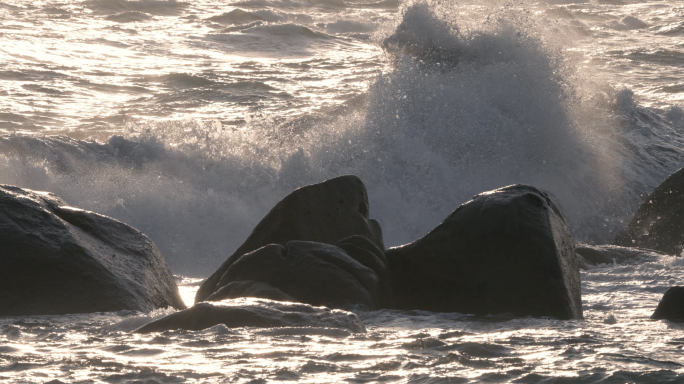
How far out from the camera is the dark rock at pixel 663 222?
331 inches

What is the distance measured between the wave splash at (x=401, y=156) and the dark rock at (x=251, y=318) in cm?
484

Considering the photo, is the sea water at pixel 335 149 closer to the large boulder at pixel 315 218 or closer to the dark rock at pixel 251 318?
the dark rock at pixel 251 318

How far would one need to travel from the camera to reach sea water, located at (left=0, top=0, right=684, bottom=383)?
11.5 ft

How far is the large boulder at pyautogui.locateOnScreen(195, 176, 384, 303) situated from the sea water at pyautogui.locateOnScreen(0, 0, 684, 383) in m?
0.93

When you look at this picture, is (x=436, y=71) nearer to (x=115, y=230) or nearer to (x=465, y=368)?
(x=115, y=230)

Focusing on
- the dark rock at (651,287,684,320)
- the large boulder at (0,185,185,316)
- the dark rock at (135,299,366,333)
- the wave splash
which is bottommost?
the dark rock at (651,287,684,320)

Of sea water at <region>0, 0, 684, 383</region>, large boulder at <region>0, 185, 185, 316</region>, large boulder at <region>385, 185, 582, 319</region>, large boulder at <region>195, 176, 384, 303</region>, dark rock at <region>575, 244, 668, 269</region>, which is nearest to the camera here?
sea water at <region>0, 0, 684, 383</region>

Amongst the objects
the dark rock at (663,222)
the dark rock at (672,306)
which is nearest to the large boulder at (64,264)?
the dark rock at (672,306)

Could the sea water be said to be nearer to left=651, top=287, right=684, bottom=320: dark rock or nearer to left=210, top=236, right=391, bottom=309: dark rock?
left=651, top=287, right=684, bottom=320: dark rock

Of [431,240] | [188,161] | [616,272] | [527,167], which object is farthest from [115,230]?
[527,167]

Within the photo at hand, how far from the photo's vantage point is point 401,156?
1132cm

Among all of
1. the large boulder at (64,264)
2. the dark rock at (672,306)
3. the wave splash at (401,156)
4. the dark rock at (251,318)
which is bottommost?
the dark rock at (672,306)

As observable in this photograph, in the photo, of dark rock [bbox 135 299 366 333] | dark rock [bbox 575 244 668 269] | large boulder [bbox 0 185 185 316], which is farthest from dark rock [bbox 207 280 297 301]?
dark rock [bbox 575 244 668 269]

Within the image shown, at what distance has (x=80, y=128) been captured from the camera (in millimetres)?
12852
